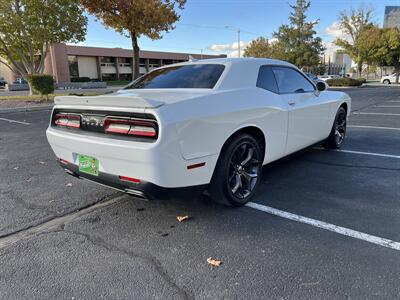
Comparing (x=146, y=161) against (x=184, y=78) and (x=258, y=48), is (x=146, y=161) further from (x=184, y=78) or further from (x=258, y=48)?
(x=258, y=48)

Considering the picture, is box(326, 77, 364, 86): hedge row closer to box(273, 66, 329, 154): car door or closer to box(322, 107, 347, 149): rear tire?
box(322, 107, 347, 149): rear tire

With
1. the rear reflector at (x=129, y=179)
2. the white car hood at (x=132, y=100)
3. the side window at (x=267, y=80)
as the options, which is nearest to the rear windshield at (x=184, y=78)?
the white car hood at (x=132, y=100)

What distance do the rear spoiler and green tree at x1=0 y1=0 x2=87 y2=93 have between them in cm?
1580

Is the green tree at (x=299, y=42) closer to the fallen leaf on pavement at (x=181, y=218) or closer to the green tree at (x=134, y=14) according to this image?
the green tree at (x=134, y=14)

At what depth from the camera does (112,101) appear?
2826mm

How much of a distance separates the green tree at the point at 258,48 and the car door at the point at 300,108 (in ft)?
154

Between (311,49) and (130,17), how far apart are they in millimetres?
34773

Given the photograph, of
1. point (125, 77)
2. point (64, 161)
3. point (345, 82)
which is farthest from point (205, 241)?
point (125, 77)

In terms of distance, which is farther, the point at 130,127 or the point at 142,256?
the point at 130,127

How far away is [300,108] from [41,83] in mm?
15904

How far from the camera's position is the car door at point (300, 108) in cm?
407

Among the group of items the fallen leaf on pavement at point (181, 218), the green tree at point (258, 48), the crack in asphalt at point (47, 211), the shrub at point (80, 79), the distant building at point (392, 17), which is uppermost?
the distant building at point (392, 17)

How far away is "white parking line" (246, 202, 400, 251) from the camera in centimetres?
270

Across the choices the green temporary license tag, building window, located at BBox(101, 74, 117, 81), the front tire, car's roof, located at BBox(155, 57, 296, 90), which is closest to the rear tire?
car's roof, located at BBox(155, 57, 296, 90)
